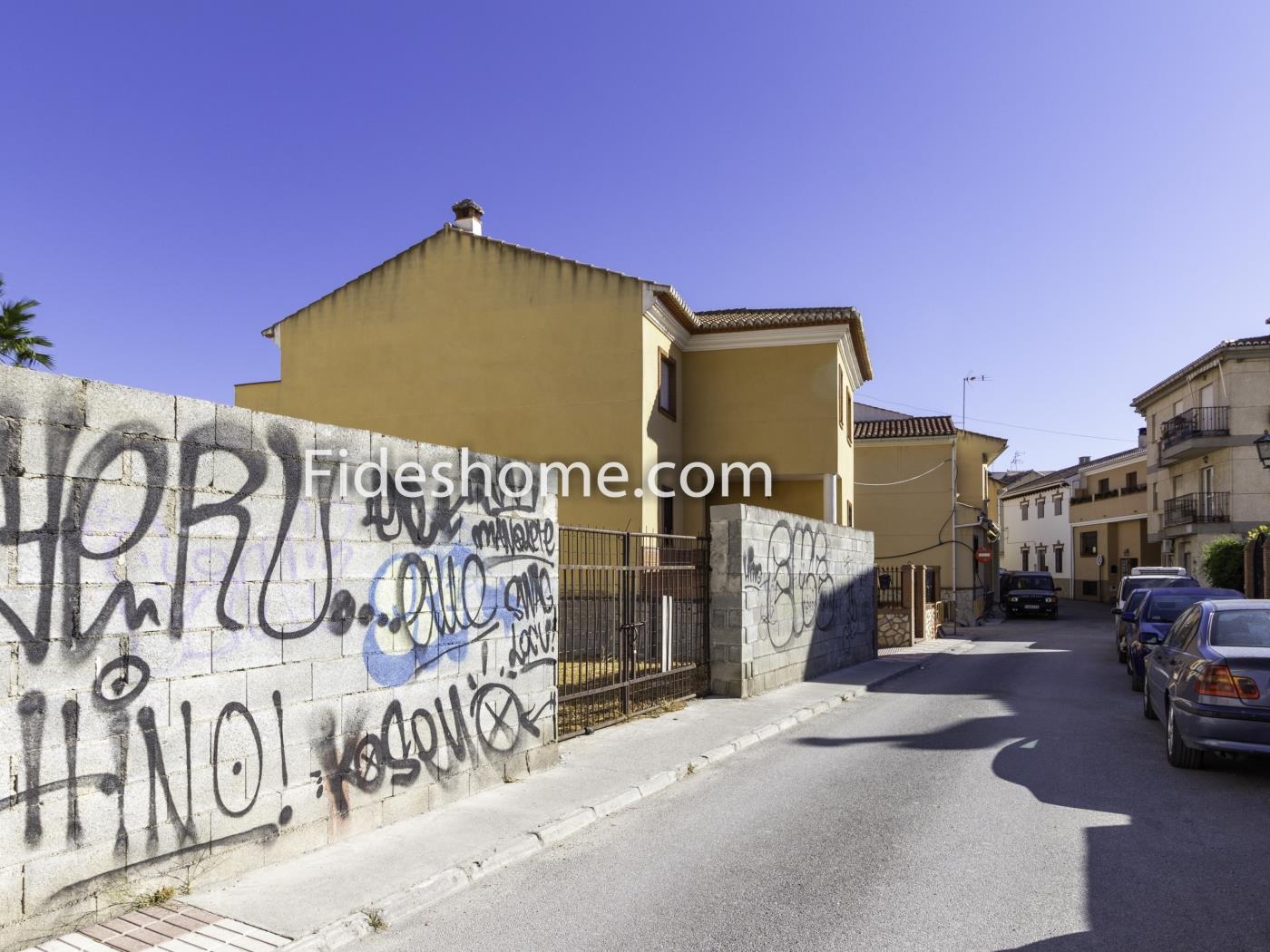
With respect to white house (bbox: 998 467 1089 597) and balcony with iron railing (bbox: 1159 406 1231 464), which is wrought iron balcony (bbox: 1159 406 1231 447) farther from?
white house (bbox: 998 467 1089 597)

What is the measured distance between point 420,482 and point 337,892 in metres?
2.67

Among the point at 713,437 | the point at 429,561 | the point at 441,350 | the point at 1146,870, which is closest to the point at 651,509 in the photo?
the point at 713,437

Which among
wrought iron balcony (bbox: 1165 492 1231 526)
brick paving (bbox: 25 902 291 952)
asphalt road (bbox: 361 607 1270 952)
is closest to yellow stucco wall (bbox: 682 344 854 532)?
asphalt road (bbox: 361 607 1270 952)

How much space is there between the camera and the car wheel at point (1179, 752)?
773cm

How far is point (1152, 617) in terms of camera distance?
13781 mm

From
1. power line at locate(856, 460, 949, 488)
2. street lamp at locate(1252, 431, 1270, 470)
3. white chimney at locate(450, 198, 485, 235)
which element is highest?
white chimney at locate(450, 198, 485, 235)

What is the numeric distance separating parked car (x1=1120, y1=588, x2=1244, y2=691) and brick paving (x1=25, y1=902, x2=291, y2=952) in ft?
39.7

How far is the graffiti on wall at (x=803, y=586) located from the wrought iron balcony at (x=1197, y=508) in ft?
82.0

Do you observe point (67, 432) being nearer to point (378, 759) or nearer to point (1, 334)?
point (378, 759)

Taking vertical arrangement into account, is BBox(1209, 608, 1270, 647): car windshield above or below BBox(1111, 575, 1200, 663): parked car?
above

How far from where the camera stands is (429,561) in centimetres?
651

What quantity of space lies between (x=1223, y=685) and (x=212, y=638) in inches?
284

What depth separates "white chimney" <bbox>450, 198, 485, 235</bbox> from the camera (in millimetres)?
21000

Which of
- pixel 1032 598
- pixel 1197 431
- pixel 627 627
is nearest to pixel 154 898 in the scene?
pixel 627 627
